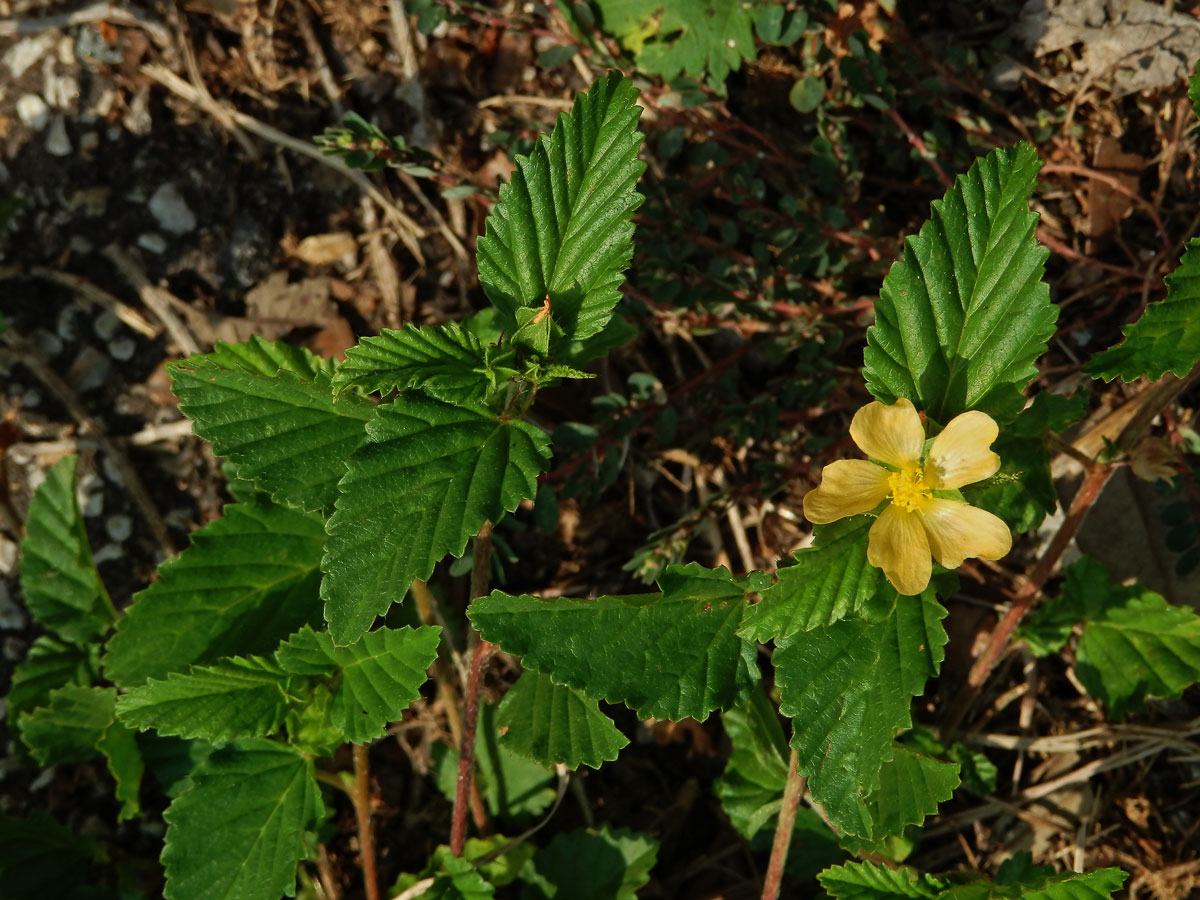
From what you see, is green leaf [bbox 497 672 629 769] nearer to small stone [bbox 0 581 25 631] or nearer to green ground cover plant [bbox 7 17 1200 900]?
green ground cover plant [bbox 7 17 1200 900]

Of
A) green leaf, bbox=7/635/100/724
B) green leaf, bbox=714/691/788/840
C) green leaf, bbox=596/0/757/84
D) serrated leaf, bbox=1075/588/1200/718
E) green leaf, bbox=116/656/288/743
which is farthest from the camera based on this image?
green leaf, bbox=596/0/757/84

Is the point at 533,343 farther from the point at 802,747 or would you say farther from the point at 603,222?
the point at 802,747

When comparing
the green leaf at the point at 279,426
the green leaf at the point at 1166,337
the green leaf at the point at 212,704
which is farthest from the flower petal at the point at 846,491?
the green leaf at the point at 212,704

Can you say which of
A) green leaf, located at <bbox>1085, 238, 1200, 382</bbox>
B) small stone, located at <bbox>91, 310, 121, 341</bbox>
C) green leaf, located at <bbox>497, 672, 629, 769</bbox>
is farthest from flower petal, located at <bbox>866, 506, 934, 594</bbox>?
small stone, located at <bbox>91, 310, 121, 341</bbox>

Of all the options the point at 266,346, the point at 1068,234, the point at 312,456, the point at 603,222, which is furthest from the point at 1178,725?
the point at 266,346

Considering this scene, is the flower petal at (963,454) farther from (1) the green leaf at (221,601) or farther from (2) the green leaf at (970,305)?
(1) the green leaf at (221,601)

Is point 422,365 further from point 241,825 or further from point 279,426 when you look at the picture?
point 241,825
